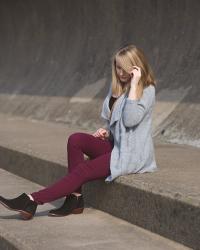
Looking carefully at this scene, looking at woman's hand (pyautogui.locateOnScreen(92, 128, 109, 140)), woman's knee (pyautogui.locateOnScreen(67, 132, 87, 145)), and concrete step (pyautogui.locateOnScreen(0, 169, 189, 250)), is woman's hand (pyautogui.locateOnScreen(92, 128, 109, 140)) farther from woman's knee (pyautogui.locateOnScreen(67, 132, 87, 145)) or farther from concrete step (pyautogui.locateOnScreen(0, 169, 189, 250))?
concrete step (pyautogui.locateOnScreen(0, 169, 189, 250))

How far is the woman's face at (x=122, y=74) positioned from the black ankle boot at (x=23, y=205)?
3.47 feet

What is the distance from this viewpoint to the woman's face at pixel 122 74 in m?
5.36

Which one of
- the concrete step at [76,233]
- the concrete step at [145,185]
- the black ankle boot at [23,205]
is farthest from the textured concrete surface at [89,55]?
the black ankle boot at [23,205]

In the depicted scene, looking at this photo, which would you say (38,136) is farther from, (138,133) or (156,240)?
(156,240)

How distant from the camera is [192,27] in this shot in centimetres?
880

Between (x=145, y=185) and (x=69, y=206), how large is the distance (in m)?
0.70

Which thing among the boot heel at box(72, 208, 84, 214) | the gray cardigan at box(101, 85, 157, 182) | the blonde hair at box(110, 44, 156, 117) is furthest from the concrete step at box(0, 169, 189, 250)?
the blonde hair at box(110, 44, 156, 117)

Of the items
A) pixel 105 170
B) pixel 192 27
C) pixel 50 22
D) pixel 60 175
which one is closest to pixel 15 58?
pixel 50 22

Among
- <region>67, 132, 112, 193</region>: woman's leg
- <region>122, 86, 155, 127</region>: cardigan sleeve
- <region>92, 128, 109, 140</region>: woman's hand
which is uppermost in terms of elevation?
<region>122, 86, 155, 127</region>: cardigan sleeve

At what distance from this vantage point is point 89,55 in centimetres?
1130

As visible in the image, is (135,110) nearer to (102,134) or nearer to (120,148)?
(120,148)

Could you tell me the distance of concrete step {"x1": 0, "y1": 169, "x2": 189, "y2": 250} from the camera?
178 inches

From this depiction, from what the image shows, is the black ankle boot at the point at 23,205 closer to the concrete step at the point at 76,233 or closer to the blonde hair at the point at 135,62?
the concrete step at the point at 76,233

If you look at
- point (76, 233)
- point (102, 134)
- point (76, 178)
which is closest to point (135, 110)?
point (102, 134)
